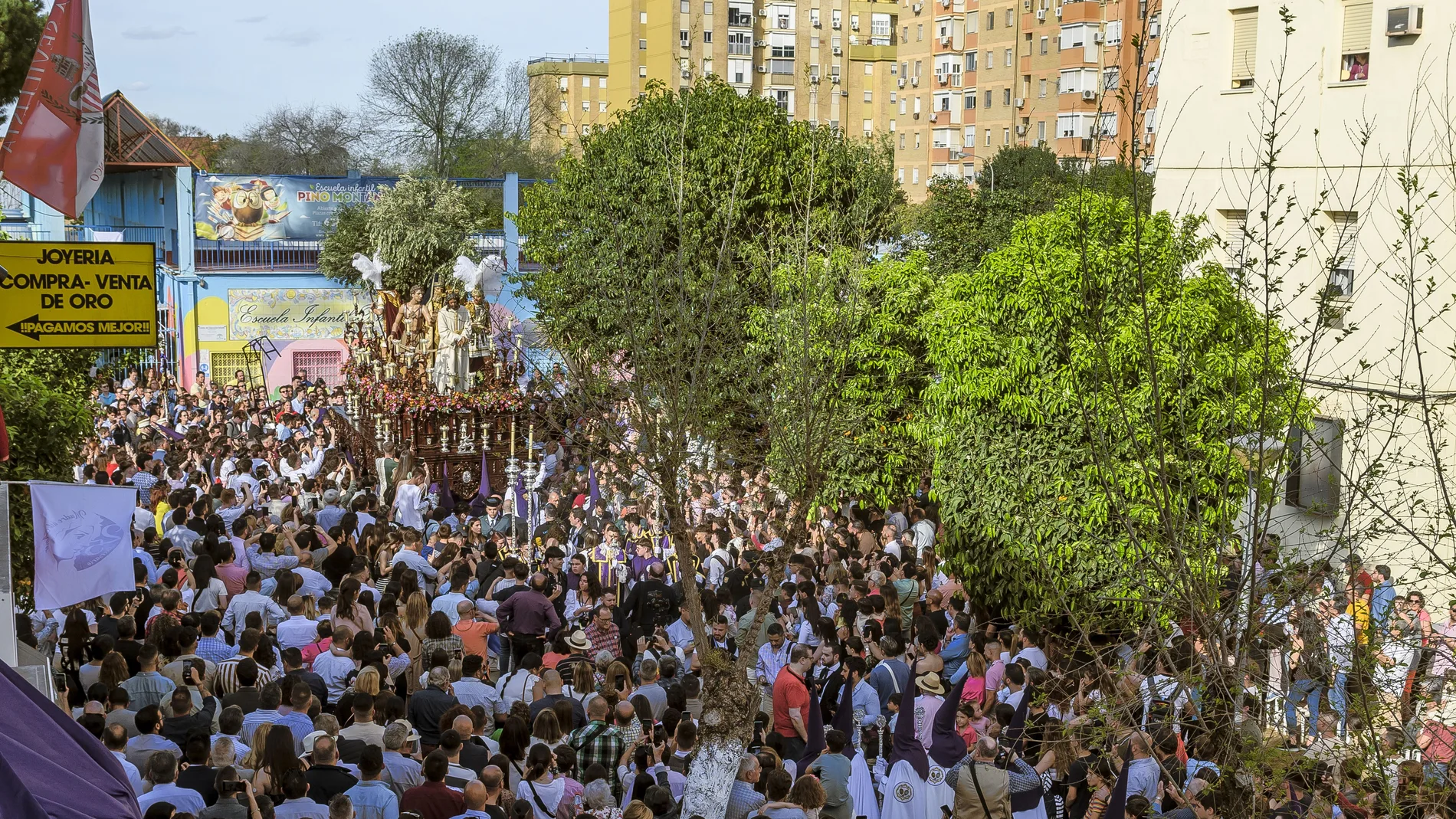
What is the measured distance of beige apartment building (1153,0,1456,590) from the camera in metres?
13.0

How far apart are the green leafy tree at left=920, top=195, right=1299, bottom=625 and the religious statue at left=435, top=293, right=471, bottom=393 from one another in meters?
10.1

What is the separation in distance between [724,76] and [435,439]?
5893 centimetres

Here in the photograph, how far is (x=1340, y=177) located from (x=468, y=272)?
45.4 feet

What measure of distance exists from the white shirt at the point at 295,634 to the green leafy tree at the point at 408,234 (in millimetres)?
24479

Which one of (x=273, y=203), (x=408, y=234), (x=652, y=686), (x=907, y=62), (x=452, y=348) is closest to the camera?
(x=652, y=686)

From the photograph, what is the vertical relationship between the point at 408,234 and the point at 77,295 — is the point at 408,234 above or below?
above

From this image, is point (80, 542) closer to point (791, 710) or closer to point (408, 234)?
point (791, 710)

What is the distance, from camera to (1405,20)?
564 inches

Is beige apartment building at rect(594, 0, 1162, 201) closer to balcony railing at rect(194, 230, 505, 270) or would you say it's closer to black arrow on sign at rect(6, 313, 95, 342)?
balcony railing at rect(194, 230, 505, 270)

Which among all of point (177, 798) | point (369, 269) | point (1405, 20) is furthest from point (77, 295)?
point (369, 269)

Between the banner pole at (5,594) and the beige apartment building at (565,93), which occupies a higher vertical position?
the beige apartment building at (565,93)

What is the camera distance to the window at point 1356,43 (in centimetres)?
1481

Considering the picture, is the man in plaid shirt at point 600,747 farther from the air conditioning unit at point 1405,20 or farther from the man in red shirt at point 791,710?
the air conditioning unit at point 1405,20

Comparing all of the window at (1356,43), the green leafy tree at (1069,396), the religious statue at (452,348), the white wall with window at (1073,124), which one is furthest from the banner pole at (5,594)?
the white wall with window at (1073,124)
